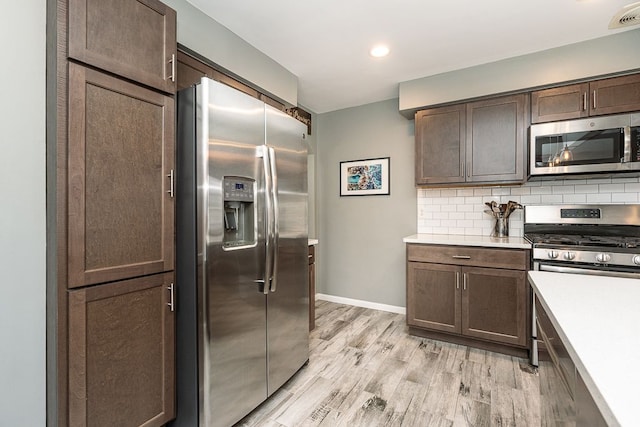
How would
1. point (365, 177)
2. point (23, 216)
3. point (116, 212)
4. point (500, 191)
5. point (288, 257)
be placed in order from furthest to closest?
point (365, 177), point (500, 191), point (288, 257), point (116, 212), point (23, 216)

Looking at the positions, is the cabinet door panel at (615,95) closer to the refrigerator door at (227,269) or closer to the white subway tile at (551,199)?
the white subway tile at (551,199)

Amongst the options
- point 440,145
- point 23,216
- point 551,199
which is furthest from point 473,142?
point 23,216

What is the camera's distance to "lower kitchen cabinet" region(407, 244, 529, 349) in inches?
97.3

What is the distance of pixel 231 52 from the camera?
7.35 feet

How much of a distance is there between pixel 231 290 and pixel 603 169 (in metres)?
2.94

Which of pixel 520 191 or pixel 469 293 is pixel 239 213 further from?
pixel 520 191

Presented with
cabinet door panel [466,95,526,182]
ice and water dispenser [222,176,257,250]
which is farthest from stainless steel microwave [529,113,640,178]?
ice and water dispenser [222,176,257,250]

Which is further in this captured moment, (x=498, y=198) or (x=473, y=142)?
(x=498, y=198)

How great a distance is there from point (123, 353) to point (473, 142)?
3063 mm

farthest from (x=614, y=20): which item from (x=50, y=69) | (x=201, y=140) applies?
(x=50, y=69)

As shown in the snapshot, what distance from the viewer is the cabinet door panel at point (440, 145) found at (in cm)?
289

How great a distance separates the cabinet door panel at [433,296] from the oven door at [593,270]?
2.17 ft

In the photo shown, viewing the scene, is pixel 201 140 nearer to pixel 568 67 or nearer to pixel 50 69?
A: pixel 50 69

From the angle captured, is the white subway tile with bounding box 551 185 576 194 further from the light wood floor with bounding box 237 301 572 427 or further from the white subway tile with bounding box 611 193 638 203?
the light wood floor with bounding box 237 301 572 427
